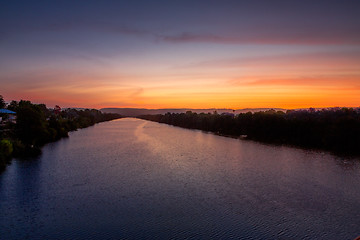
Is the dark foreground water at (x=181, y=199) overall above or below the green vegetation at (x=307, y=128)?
below

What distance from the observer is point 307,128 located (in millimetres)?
63562

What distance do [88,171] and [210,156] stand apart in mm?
20628

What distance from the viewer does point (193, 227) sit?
18.5 metres

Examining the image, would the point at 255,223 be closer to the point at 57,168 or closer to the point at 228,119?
the point at 57,168

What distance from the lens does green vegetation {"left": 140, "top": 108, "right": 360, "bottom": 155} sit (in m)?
53.7

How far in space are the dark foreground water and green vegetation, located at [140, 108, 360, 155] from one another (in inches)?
645

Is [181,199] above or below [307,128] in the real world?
below

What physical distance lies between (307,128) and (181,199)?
165ft

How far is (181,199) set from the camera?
23859 millimetres

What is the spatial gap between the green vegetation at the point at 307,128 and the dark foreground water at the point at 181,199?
16.4 meters

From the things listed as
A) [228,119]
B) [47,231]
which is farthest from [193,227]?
[228,119]

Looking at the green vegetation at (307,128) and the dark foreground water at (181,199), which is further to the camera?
the green vegetation at (307,128)

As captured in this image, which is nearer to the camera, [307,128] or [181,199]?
[181,199]

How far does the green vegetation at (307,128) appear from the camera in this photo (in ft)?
176
